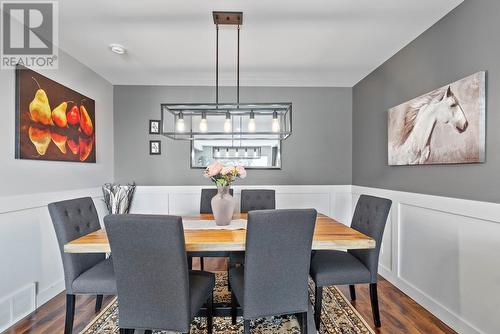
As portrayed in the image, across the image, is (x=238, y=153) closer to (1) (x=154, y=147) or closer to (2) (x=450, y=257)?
(1) (x=154, y=147)

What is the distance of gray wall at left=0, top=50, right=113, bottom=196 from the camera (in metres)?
2.02

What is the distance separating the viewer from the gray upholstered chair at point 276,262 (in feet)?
4.72

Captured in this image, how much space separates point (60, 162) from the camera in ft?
8.51

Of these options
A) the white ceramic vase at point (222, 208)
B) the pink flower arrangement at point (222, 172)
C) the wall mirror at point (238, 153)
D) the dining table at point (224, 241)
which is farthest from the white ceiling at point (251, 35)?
the dining table at point (224, 241)

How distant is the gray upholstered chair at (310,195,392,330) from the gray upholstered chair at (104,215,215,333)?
965mm

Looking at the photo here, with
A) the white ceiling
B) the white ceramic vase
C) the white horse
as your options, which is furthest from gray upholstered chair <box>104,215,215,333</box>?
the white horse

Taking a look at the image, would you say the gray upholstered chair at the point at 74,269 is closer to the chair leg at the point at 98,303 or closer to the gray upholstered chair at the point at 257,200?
the chair leg at the point at 98,303

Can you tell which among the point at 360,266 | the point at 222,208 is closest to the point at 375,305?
the point at 360,266

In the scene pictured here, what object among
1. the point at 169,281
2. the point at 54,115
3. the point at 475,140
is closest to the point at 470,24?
the point at 475,140

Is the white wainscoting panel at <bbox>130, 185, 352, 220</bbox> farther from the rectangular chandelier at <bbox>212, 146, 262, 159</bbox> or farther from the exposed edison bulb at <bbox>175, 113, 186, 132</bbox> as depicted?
the exposed edison bulb at <bbox>175, 113, 186, 132</bbox>

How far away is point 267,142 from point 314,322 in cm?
233

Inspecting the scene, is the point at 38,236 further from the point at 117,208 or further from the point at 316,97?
the point at 316,97

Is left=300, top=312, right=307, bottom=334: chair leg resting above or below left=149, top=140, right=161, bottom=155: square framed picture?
below

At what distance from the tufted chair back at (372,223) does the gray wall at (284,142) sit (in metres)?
1.55
